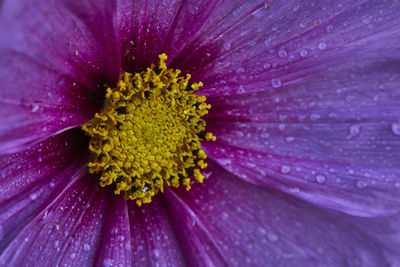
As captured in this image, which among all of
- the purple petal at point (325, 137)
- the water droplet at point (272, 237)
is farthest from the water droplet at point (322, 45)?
the water droplet at point (272, 237)

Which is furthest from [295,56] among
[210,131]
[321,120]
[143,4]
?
[143,4]

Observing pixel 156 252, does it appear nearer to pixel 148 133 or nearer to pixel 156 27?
pixel 148 133

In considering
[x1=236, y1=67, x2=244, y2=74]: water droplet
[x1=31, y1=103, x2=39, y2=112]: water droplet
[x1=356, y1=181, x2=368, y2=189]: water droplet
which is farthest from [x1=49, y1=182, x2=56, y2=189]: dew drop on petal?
[x1=356, y1=181, x2=368, y2=189]: water droplet

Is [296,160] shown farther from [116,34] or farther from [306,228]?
[116,34]

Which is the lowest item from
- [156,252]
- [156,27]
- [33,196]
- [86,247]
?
[156,252]

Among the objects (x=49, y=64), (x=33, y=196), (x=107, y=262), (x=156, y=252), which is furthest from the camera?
(x=156, y=252)

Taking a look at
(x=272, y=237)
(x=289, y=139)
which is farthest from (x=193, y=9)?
(x=272, y=237)
